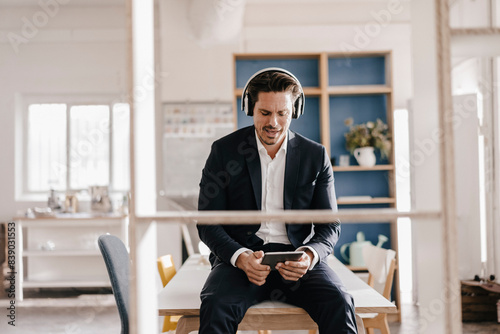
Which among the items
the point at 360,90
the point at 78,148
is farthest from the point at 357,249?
the point at 78,148

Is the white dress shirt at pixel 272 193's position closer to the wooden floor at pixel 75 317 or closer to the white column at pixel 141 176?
the white column at pixel 141 176

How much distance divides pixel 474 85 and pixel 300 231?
365 centimetres

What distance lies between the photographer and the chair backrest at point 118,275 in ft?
6.05

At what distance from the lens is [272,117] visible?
196 cm

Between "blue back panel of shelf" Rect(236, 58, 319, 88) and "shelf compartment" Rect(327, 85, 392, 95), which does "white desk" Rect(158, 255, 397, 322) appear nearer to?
"shelf compartment" Rect(327, 85, 392, 95)

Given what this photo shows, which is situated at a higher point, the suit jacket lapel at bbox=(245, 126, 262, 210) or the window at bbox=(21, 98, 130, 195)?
the window at bbox=(21, 98, 130, 195)

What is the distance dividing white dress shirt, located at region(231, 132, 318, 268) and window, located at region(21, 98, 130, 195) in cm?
449

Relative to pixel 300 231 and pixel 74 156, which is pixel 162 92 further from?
pixel 300 231

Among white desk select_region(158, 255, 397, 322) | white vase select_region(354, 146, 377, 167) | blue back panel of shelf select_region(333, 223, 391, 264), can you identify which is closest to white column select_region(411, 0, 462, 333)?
white desk select_region(158, 255, 397, 322)

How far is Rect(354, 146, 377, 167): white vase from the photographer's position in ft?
14.3

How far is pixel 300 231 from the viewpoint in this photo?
1.90 meters

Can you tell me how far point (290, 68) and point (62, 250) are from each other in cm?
327

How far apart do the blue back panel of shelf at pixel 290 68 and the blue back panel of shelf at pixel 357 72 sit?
160mm

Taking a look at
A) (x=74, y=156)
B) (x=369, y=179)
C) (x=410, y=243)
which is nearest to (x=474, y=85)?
(x=369, y=179)
